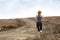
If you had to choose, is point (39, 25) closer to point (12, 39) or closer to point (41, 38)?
point (41, 38)

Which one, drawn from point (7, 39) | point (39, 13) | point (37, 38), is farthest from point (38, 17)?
point (7, 39)

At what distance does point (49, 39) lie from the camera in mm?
15844

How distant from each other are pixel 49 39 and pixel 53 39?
25 cm

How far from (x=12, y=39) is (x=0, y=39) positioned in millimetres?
818

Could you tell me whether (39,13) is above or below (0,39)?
above

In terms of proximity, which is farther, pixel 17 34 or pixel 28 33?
pixel 28 33

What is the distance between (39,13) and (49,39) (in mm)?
1770

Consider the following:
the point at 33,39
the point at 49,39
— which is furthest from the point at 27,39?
the point at 49,39

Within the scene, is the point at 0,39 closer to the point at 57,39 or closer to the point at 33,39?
the point at 33,39

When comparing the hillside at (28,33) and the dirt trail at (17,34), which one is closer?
the dirt trail at (17,34)

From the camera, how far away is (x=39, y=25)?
16.4 m

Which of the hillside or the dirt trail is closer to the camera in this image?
the dirt trail

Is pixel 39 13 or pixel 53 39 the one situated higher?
pixel 39 13

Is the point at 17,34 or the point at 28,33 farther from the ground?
the point at 17,34
